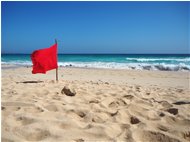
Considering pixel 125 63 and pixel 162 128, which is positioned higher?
pixel 162 128

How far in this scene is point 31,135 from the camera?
8.06ft

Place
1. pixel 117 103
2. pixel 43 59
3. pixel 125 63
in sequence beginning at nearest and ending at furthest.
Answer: pixel 117 103, pixel 43 59, pixel 125 63

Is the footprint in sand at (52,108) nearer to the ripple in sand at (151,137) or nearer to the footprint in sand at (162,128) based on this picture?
the ripple in sand at (151,137)

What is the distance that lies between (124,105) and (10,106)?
1871 millimetres

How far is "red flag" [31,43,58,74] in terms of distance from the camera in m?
7.13

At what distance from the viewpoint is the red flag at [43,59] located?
7.13 m

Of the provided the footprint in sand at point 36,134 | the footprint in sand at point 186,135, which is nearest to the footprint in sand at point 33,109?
the footprint in sand at point 36,134

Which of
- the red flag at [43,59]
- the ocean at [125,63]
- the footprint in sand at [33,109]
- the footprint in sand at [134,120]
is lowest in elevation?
the ocean at [125,63]

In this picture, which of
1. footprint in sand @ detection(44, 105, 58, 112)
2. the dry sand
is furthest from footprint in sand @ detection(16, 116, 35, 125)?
footprint in sand @ detection(44, 105, 58, 112)

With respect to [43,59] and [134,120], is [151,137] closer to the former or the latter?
[134,120]

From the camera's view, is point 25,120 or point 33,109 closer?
point 25,120

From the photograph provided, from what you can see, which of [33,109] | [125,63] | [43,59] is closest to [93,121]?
[33,109]

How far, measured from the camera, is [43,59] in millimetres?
7246

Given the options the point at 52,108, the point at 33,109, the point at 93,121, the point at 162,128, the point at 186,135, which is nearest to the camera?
the point at 186,135
